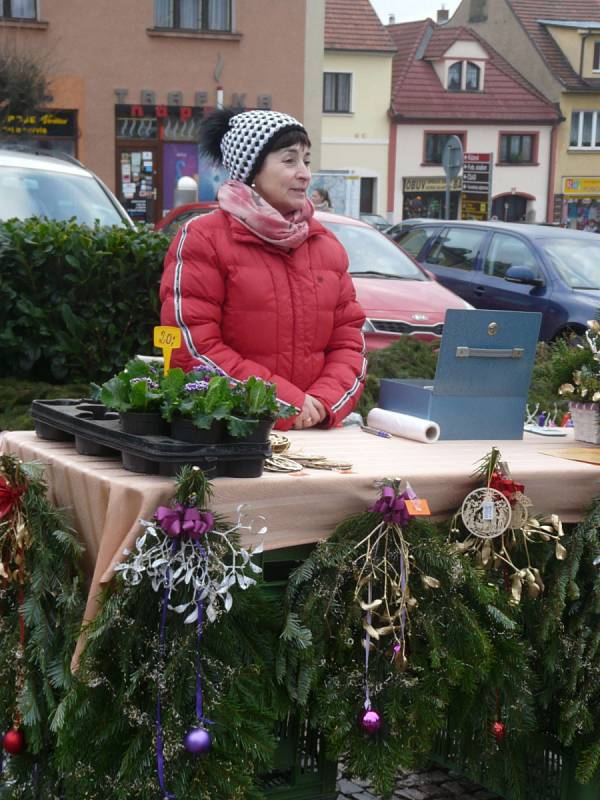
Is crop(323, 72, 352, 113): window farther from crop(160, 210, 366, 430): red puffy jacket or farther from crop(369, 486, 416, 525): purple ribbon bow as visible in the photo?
crop(369, 486, 416, 525): purple ribbon bow

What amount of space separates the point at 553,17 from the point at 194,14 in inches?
1118

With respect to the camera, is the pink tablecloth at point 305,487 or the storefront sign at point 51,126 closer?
the pink tablecloth at point 305,487

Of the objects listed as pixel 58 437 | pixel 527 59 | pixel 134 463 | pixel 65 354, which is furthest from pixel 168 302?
pixel 527 59

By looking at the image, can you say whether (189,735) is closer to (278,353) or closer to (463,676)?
(463,676)

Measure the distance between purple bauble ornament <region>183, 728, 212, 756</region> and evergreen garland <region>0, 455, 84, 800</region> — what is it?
37 cm

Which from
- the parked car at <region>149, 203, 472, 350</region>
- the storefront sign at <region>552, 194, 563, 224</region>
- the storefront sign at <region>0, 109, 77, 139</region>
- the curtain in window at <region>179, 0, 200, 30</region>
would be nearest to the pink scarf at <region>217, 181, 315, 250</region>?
the parked car at <region>149, 203, 472, 350</region>

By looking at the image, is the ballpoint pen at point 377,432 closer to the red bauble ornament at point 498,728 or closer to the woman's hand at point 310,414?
the woman's hand at point 310,414

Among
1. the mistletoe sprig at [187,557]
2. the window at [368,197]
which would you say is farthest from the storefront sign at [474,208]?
the mistletoe sprig at [187,557]

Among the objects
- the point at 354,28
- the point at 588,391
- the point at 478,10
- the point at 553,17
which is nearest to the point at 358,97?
the point at 354,28

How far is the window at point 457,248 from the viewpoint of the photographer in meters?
12.6

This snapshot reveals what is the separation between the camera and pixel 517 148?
46281 millimetres

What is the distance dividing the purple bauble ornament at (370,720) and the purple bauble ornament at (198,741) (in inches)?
15.5

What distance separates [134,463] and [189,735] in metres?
0.62

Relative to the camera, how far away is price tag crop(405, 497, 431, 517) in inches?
114
